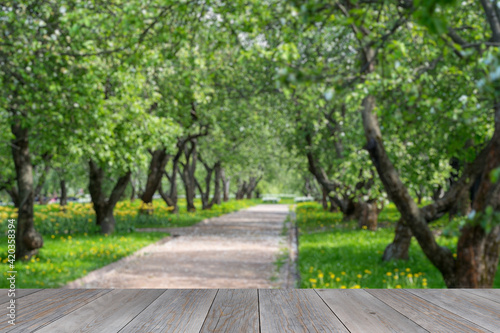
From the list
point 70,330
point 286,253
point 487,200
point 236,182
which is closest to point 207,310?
point 70,330

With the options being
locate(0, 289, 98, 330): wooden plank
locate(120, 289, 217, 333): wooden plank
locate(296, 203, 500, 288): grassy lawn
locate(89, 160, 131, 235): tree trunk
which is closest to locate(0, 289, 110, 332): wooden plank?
locate(0, 289, 98, 330): wooden plank

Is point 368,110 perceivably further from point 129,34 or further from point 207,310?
point 207,310

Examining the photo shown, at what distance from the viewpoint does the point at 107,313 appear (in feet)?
10.1

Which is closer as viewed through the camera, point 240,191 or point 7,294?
point 7,294

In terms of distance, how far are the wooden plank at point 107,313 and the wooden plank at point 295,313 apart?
0.86m

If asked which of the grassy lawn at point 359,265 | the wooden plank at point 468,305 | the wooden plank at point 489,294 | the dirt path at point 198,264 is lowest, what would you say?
the dirt path at point 198,264

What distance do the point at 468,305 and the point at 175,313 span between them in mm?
2118

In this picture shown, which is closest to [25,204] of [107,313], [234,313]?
[107,313]

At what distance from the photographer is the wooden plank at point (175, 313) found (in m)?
2.76

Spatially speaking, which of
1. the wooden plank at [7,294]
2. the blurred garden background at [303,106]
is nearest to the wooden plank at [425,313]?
the blurred garden background at [303,106]

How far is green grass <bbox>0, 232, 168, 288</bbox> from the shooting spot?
948 centimetres

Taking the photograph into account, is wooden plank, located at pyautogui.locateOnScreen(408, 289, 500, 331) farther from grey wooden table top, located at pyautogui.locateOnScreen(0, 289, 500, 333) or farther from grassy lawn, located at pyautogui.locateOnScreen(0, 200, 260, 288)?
grassy lawn, located at pyautogui.locateOnScreen(0, 200, 260, 288)

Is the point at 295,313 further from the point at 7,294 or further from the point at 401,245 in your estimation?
the point at 401,245

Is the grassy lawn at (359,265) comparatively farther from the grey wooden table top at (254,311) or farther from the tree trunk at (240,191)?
the tree trunk at (240,191)
